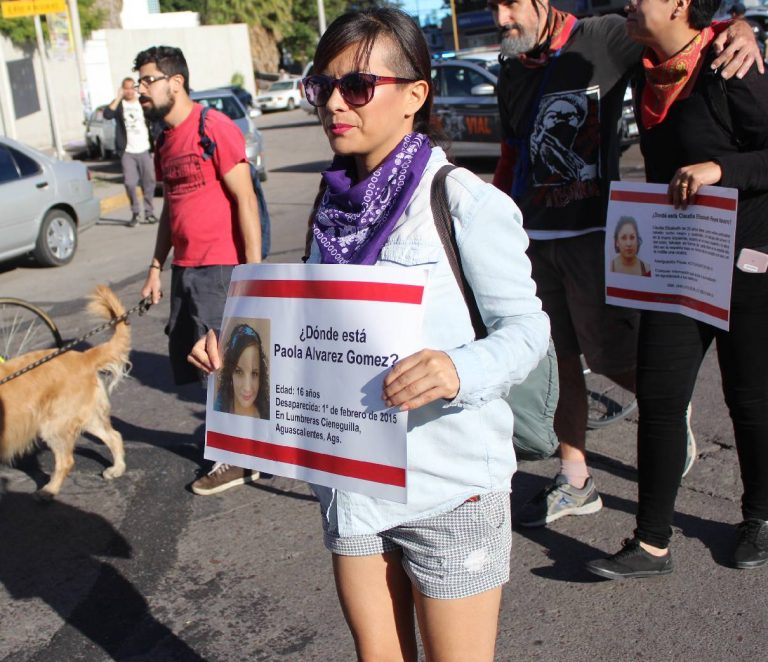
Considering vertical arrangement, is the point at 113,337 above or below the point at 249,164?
below

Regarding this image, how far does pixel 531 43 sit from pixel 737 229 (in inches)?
42.6

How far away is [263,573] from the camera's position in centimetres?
380

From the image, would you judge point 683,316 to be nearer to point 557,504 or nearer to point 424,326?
point 557,504

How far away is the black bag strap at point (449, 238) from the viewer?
1876mm

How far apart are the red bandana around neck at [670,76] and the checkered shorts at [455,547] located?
1725mm

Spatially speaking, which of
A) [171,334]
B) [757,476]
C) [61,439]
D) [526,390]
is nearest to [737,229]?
[757,476]

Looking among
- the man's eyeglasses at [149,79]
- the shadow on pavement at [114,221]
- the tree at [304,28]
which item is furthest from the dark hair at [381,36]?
the tree at [304,28]

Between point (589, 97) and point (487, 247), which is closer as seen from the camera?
point (487, 247)

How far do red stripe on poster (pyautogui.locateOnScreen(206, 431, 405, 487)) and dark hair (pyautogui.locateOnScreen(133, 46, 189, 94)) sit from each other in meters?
2.78

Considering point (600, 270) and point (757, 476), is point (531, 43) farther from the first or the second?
point (757, 476)

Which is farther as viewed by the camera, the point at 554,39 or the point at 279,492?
the point at 279,492

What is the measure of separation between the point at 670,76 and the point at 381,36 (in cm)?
148

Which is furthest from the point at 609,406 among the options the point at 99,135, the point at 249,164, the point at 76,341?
the point at 99,135

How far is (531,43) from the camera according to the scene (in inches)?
141
